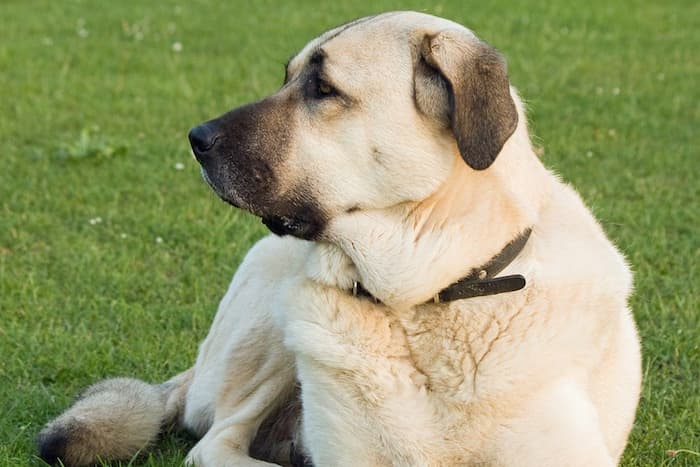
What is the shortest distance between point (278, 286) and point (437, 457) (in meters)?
0.95

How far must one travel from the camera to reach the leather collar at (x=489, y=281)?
3480 millimetres

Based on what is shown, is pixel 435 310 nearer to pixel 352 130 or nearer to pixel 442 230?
pixel 442 230

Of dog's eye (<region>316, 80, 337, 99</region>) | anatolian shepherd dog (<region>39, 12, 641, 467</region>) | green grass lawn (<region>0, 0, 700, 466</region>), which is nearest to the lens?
anatolian shepherd dog (<region>39, 12, 641, 467</region>)

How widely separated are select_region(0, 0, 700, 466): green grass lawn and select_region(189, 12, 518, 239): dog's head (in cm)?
119

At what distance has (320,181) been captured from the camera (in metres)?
3.53

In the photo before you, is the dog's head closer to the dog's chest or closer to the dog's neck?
the dog's neck

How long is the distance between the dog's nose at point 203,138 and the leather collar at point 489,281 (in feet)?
2.66

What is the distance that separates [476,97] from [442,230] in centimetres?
42

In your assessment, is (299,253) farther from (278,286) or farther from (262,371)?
(262,371)

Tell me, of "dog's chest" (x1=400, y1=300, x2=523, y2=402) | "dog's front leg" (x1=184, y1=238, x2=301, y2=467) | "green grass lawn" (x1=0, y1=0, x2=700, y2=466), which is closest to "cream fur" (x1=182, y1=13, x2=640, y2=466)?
"dog's chest" (x1=400, y1=300, x2=523, y2=402)

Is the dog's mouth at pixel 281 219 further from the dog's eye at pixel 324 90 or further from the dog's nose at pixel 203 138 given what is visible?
the dog's eye at pixel 324 90

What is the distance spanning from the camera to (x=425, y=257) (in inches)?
139

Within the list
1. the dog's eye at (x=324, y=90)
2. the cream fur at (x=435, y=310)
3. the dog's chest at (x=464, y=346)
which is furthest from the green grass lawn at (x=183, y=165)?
the dog's eye at (x=324, y=90)

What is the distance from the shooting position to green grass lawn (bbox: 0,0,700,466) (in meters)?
5.04
